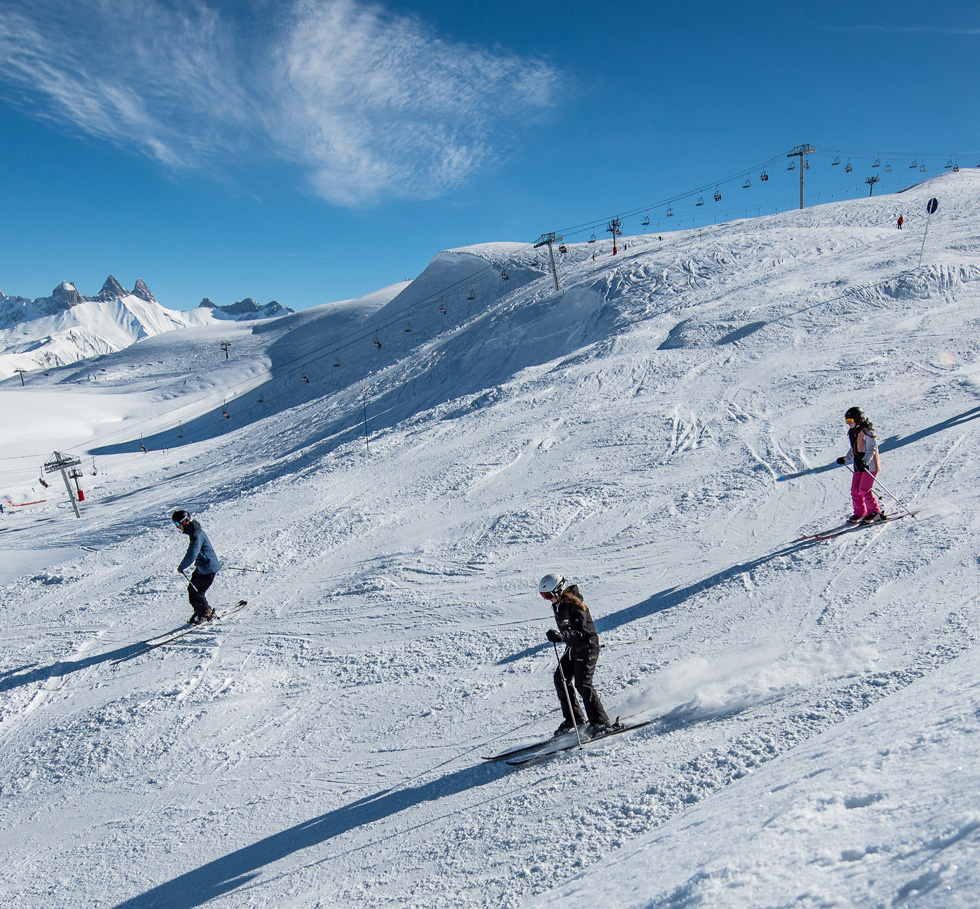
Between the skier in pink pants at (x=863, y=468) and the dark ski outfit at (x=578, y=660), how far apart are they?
5443 mm

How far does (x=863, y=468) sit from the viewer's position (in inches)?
351

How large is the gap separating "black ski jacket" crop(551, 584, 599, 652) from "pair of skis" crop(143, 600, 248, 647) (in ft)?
23.1

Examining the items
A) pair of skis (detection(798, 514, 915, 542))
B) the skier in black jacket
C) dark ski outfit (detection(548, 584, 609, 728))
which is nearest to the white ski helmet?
the skier in black jacket

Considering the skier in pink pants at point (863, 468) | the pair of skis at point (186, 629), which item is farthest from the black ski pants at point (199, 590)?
the skier in pink pants at point (863, 468)

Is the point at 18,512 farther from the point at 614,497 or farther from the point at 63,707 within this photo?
the point at 614,497

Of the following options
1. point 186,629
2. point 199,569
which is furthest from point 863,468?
point 186,629

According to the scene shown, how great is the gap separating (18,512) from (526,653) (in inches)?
1123

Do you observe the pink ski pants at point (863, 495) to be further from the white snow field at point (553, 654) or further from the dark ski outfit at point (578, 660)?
the dark ski outfit at point (578, 660)

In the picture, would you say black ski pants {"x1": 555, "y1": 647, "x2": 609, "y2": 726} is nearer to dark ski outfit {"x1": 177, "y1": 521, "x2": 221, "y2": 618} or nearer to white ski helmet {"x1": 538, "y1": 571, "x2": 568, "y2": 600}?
white ski helmet {"x1": 538, "y1": 571, "x2": 568, "y2": 600}

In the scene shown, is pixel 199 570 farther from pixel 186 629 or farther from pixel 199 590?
pixel 186 629

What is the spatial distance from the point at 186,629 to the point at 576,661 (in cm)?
741

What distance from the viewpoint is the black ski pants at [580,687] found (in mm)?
5816

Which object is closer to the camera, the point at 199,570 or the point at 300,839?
the point at 300,839

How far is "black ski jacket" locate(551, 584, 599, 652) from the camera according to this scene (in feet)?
19.2
